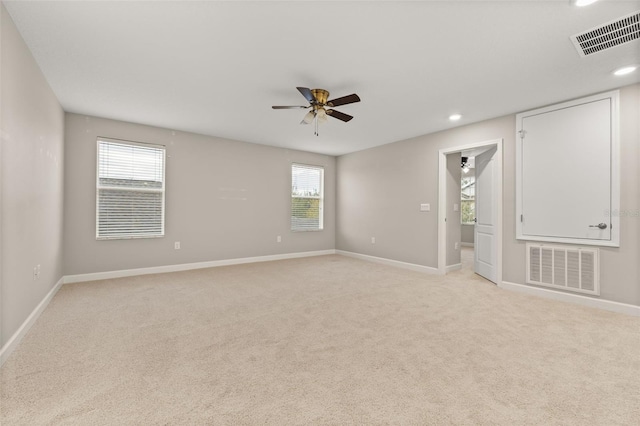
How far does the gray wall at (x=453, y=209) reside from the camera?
4938 millimetres

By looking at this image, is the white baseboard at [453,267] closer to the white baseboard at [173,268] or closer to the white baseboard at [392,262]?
the white baseboard at [392,262]

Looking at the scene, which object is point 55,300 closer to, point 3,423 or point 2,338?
point 2,338

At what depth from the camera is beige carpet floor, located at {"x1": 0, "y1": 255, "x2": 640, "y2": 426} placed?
1.46 m

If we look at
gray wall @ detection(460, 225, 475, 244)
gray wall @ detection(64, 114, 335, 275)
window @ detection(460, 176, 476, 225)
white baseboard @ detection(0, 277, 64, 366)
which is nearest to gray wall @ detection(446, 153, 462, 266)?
gray wall @ detection(64, 114, 335, 275)

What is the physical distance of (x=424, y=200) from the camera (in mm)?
5016

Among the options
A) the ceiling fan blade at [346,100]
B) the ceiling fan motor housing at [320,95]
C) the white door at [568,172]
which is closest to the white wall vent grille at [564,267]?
the white door at [568,172]

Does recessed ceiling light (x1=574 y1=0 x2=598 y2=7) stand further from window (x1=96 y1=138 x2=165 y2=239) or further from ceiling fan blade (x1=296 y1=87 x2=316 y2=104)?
window (x1=96 y1=138 x2=165 y2=239)

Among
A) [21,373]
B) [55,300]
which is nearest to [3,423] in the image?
[21,373]

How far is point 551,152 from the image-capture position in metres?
3.50

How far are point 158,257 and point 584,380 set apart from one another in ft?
17.7

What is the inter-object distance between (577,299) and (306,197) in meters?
4.98

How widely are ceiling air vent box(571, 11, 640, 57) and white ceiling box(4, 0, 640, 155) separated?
0.08 meters

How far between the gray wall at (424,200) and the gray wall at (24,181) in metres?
5.17

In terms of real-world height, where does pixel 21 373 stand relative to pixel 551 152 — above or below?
below
